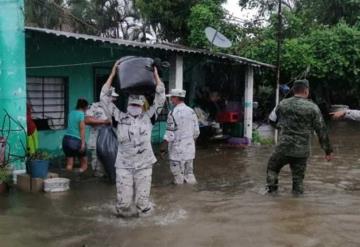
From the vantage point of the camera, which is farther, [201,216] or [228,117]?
[228,117]

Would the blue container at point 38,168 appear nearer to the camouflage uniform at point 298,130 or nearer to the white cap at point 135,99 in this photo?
the white cap at point 135,99

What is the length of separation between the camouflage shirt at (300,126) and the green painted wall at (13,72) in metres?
4.10

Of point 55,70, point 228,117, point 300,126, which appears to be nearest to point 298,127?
point 300,126

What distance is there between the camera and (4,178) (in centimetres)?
784

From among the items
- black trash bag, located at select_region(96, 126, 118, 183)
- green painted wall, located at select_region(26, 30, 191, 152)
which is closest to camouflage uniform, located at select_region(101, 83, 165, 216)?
black trash bag, located at select_region(96, 126, 118, 183)

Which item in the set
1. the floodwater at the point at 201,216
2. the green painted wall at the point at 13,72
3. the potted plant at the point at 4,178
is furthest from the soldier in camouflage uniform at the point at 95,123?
the potted plant at the point at 4,178

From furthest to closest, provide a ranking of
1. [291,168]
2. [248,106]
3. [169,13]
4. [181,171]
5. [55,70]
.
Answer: [169,13], [248,106], [55,70], [181,171], [291,168]

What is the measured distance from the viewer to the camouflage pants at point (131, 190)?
6184 millimetres

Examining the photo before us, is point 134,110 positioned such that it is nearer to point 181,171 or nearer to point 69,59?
point 181,171

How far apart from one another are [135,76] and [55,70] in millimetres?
5628

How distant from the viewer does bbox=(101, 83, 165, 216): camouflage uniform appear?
618cm

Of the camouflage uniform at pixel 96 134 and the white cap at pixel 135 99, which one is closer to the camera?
the white cap at pixel 135 99

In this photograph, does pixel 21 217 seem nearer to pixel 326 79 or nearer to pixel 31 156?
pixel 31 156

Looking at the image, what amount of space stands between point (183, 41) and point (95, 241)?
1749cm
